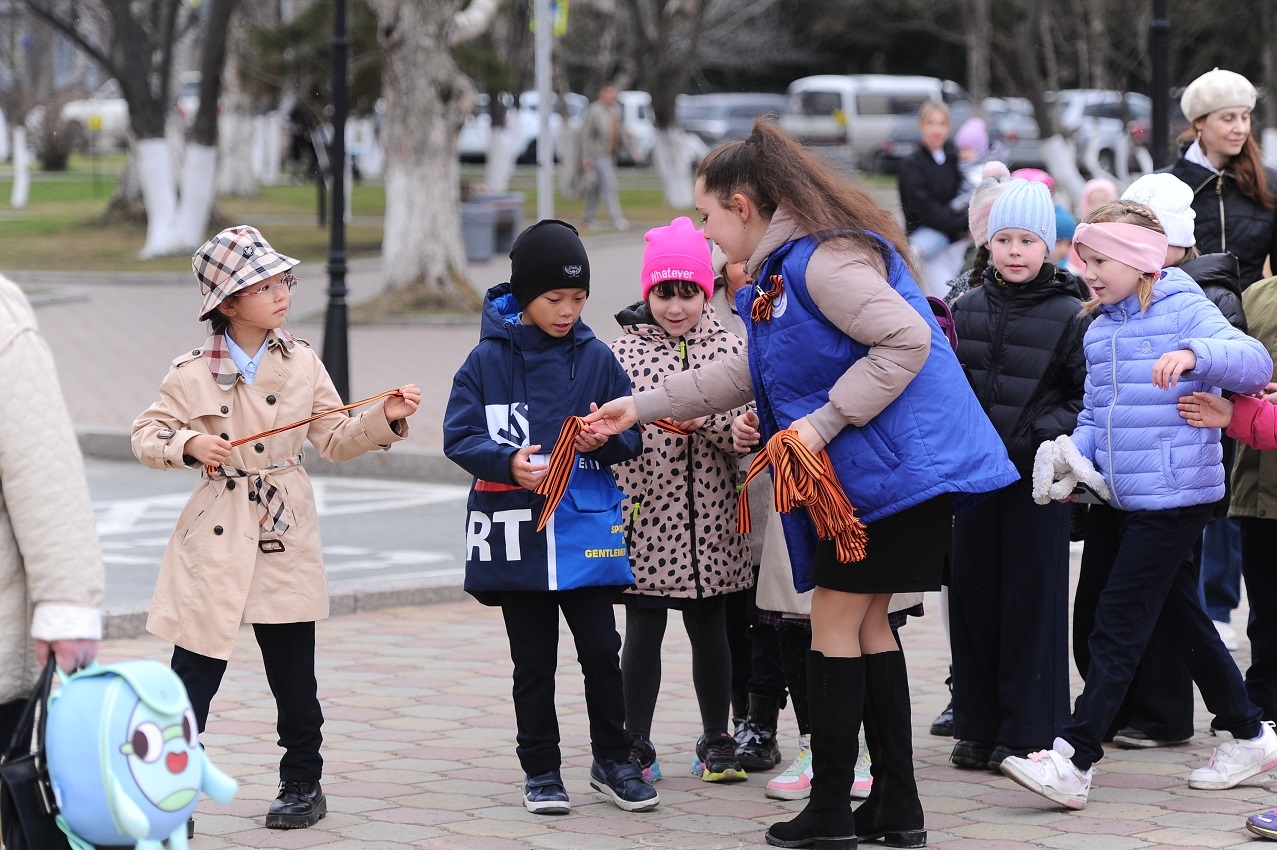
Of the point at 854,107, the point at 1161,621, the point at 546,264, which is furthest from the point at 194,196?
the point at 854,107

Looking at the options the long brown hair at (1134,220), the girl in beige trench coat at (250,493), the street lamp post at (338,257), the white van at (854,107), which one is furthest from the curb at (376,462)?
the white van at (854,107)

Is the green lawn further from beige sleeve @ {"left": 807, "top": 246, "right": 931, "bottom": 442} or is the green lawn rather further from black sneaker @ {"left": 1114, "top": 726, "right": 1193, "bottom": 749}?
beige sleeve @ {"left": 807, "top": 246, "right": 931, "bottom": 442}

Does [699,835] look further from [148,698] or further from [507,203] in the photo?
[507,203]

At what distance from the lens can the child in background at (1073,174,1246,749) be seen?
17.9ft

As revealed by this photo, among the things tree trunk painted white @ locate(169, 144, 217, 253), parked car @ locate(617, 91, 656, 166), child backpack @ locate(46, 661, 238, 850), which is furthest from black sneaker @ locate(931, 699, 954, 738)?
parked car @ locate(617, 91, 656, 166)

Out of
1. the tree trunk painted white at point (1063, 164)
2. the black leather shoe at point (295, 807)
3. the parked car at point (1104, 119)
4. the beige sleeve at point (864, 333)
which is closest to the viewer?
the beige sleeve at point (864, 333)

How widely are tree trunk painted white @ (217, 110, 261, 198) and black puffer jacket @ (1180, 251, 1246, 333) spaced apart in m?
33.7

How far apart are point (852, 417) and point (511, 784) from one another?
1794mm

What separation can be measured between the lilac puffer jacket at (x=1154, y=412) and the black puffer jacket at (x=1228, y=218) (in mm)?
1773

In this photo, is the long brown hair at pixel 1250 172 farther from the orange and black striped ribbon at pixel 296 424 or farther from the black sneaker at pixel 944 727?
the orange and black striped ribbon at pixel 296 424

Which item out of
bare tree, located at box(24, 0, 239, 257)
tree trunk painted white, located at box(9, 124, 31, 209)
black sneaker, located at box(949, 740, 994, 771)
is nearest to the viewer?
black sneaker, located at box(949, 740, 994, 771)

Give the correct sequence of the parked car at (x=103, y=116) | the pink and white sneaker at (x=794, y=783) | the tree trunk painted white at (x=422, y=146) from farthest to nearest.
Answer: the parked car at (x=103, y=116)
the tree trunk painted white at (x=422, y=146)
the pink and white sneaker at (x=794, y=783)

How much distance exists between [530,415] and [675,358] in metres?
0.62

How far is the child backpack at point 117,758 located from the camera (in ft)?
10.5
